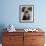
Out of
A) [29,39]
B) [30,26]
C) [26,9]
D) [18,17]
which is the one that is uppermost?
[26,9]

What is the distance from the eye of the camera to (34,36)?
12.2 ft

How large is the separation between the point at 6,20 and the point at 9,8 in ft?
1.33

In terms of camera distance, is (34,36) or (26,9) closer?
(34,36)

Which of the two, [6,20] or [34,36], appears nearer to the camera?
[34,36]

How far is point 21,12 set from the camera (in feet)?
13.7

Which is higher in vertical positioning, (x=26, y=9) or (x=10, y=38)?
(x=26, y=9)

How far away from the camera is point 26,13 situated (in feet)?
13.8

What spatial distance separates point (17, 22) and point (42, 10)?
908 mm

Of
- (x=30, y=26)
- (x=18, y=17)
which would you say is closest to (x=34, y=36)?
(x=30, y=26)

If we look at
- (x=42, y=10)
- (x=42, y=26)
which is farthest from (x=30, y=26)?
(x=42, y=10)

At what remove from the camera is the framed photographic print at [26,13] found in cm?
418

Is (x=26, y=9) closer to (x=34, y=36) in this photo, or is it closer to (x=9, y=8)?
(x=9, y=8)

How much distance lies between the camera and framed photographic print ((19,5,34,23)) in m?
4.18

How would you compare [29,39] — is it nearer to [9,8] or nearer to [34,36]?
[34,36]
